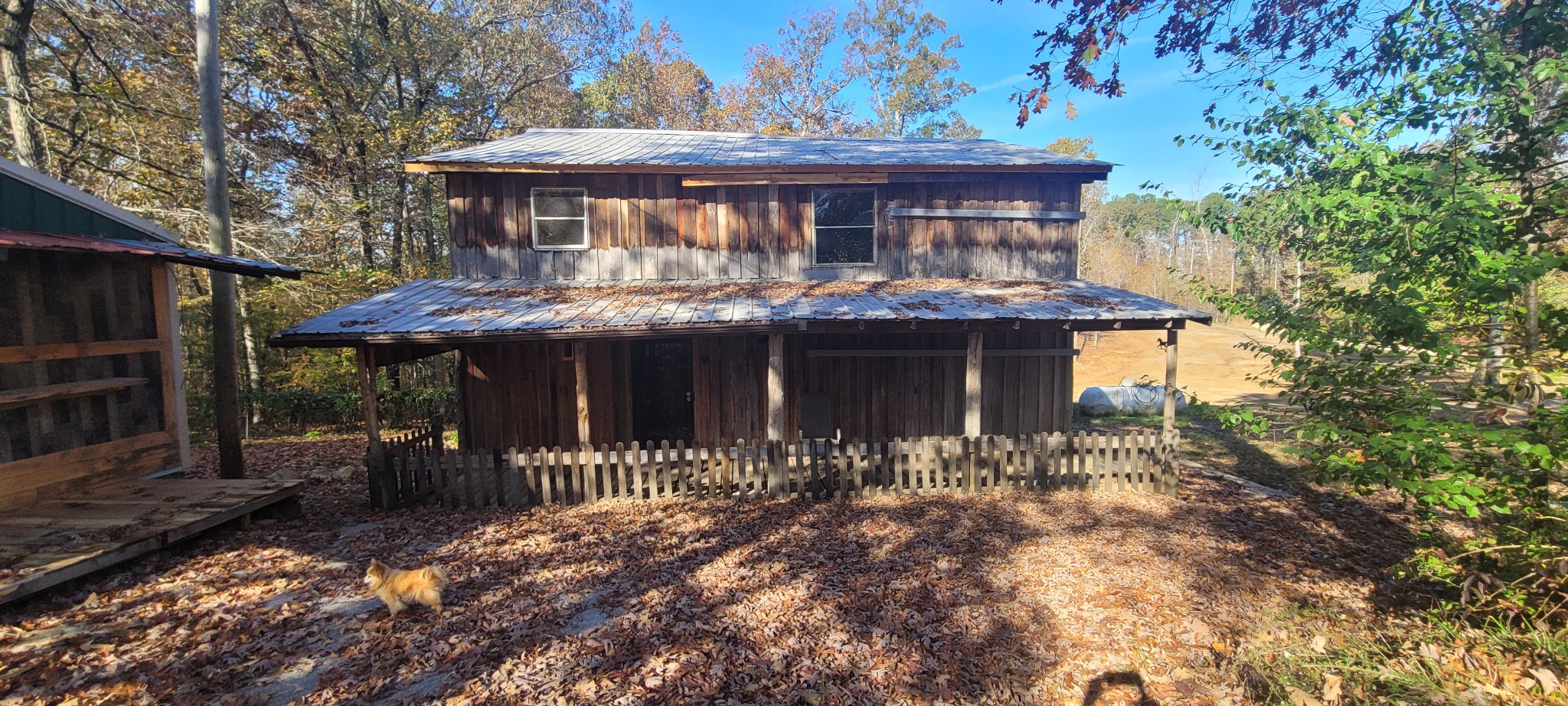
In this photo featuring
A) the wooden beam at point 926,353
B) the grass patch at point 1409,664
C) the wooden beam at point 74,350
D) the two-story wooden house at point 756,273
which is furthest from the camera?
the two-story wooden house at point 756,273

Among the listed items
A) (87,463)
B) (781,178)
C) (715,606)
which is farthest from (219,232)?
(715,606)

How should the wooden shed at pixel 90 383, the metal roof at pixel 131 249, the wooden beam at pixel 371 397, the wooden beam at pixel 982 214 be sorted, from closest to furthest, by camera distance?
the metal roof at pixel 131 249
the wooden shed at pixel 90 383
the wooden beam at pixel 371 397
the wooden beam at pixel 982 214

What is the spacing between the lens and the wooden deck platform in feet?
16.3

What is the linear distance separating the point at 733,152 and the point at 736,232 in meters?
2.22

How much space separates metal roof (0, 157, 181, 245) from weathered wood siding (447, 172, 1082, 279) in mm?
3954

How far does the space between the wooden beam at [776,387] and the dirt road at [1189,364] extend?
Result: 45.8 feet

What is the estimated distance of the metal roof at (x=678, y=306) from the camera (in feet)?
24.6

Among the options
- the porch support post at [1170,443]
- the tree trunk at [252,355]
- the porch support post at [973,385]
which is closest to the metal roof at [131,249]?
the porch support post at [973,385]

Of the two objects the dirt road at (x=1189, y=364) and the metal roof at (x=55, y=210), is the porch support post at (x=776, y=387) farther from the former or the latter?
the dirt road at (x=1189, y=364)

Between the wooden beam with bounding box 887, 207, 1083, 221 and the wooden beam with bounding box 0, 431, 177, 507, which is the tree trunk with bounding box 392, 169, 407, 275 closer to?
the wooden beam with bounding box 0, 431, 177, 507

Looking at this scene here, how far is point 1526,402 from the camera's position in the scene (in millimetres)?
3756

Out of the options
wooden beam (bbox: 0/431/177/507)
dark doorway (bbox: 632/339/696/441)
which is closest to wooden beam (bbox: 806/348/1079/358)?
dark doorway (bbox: 632/339/696/441)

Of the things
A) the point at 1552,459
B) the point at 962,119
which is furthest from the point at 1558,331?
the point at 962,119

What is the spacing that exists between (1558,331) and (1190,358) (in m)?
29.0
